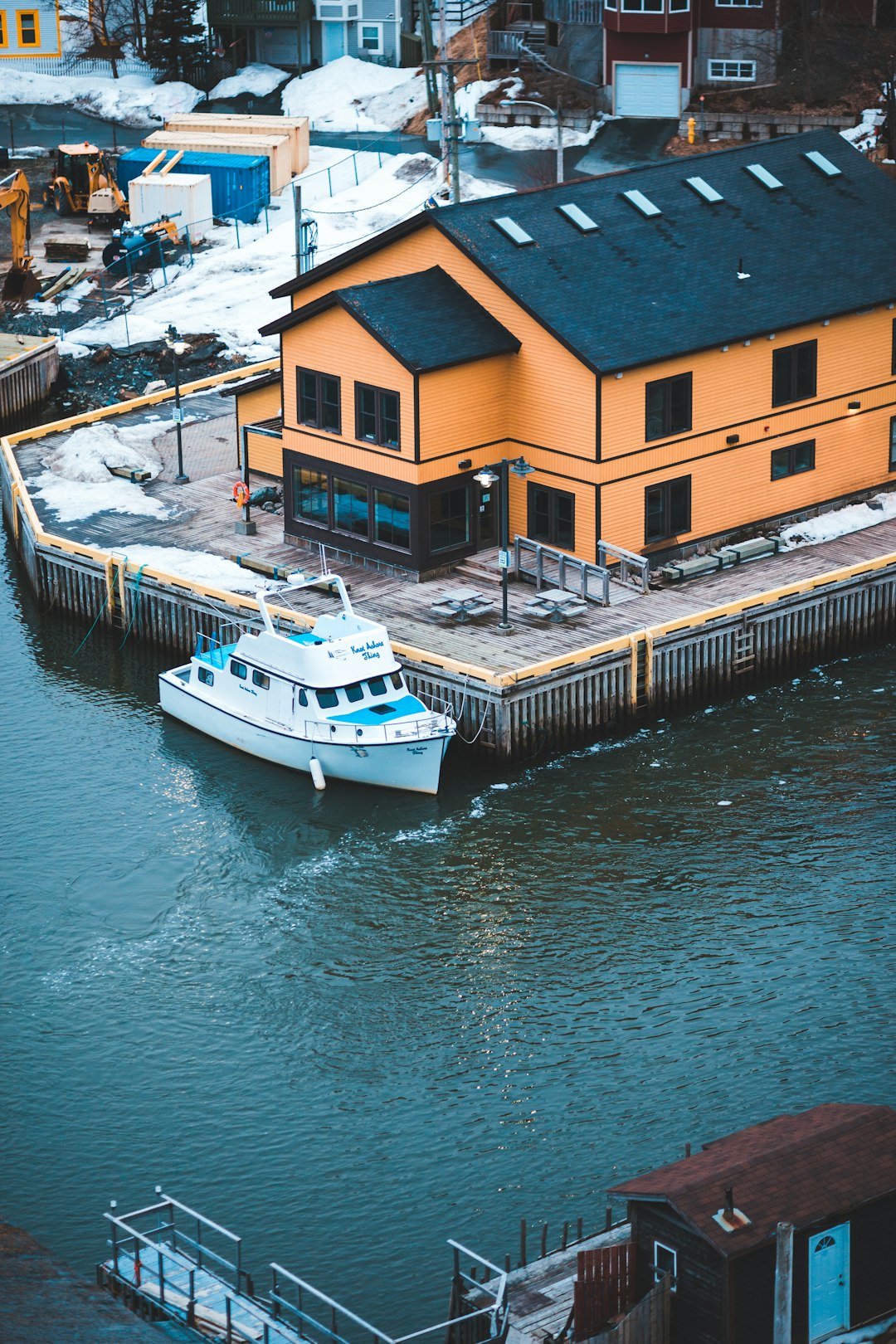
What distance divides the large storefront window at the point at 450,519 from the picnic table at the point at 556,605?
3.12 m

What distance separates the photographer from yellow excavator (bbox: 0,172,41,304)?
85188 mm

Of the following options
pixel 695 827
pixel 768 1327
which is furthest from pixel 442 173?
pixel 768 1327

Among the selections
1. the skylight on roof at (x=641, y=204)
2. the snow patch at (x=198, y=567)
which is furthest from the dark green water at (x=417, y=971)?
the skylight on roof at (x=641, y=204)

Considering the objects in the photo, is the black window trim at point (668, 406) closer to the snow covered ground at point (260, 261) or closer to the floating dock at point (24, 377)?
the snow covered ground at point (260, 261)

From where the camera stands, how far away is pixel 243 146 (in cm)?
9194

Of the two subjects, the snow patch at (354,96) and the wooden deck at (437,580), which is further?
the snow patch at (354,96)

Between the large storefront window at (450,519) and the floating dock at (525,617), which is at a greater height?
the large storefront window at (450,519)

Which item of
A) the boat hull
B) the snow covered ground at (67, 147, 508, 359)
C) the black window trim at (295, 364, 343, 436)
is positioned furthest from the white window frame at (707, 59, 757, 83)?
the boat hull

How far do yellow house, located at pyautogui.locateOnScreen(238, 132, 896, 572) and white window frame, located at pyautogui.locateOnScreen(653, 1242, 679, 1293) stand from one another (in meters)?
28.6

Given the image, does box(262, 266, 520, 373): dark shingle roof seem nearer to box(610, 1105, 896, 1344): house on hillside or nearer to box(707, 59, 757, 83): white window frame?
box(610, 1105, 896, 1344): house on hillside

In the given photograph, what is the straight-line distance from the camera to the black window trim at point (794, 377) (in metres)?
57.0

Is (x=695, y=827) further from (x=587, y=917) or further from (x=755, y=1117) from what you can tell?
(x=755, y=1117)

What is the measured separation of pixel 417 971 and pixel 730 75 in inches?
2449

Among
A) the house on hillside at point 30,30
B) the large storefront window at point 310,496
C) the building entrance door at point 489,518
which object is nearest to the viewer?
the building entrance door at point 489,518
